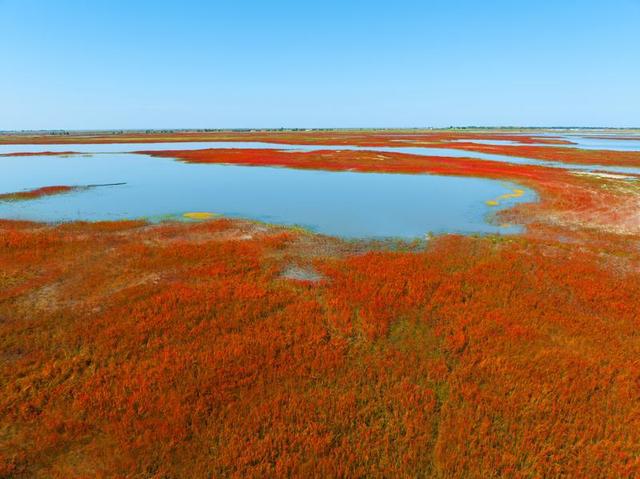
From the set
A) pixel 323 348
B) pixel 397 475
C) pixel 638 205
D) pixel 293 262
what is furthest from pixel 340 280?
pixel 638 205

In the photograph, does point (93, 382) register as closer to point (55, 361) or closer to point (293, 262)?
point (55, 361)

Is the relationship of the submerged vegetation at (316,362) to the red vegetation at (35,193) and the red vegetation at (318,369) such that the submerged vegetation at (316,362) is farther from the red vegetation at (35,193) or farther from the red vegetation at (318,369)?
the red vegetation at (35,193)

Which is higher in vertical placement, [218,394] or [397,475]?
[218,394]

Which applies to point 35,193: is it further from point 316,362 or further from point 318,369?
point 318,369

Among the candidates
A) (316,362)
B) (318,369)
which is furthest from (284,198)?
(318,369)

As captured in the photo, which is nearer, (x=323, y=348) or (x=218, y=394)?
(x=218, y=394)

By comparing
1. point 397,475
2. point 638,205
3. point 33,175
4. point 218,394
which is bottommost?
point 397,475

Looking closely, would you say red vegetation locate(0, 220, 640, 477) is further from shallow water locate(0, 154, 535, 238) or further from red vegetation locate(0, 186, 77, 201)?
red vegetation locate(0, 186, 77, 201)
